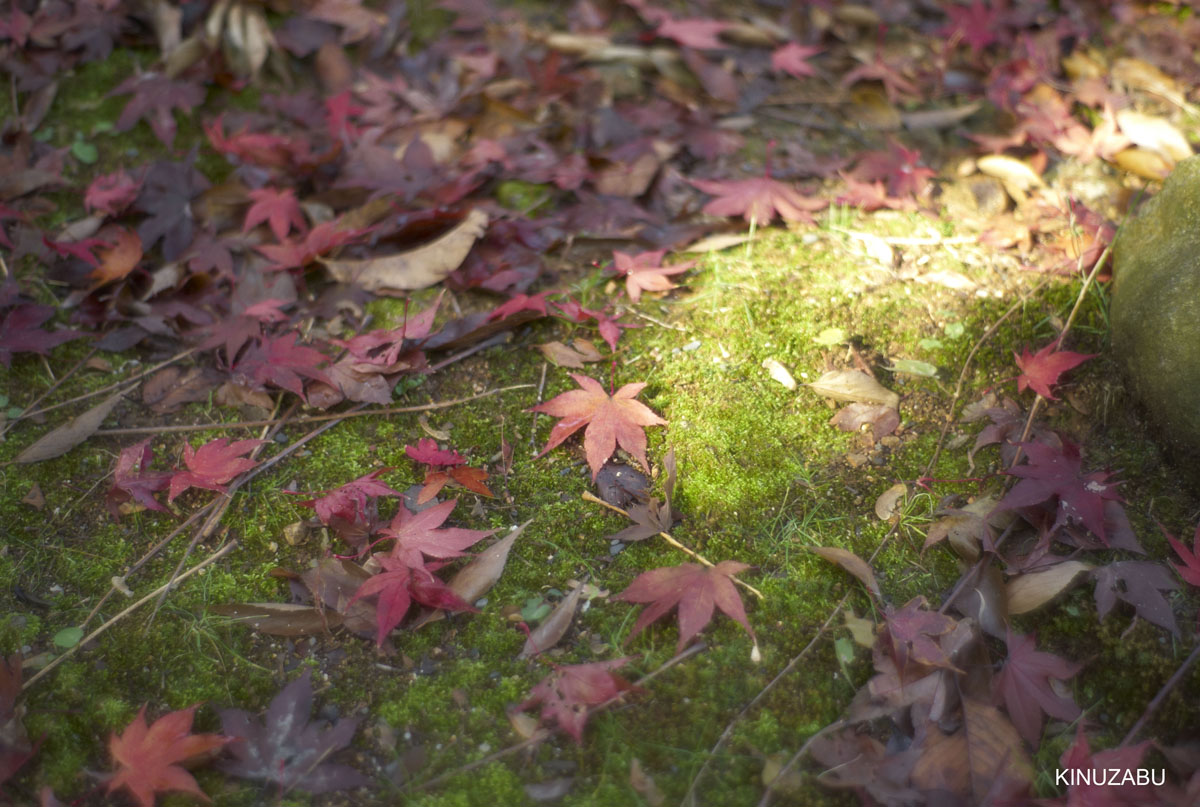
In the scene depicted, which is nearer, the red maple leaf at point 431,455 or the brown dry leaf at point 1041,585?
the brown dry leaf at point 1041,585

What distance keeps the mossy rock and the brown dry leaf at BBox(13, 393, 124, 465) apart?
8.02 feet

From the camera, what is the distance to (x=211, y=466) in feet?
6.05

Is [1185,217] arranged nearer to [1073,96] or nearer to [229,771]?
[1073,96]

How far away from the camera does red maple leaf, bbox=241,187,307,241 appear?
2359 mm

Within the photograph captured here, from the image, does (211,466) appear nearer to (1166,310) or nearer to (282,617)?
(282,617)

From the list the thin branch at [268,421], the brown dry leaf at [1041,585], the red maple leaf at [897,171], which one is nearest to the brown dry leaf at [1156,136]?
the red maple leaf at [897,171]

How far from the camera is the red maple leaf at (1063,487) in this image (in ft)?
5.53

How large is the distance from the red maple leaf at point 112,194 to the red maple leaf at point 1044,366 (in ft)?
8.00

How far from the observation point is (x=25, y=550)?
182cm

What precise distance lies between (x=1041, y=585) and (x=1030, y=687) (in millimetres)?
215

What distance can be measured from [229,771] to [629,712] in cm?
71

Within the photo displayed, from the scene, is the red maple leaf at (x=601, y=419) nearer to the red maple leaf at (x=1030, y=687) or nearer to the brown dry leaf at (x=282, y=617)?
the brown dry leaf at (x=282, y=617)

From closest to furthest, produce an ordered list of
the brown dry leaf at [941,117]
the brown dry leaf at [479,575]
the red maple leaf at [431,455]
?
1. the brown dry leaf at [479,575]
2. the red maple leaf at [431,455]
3. the brown dry leaf at [941,117]

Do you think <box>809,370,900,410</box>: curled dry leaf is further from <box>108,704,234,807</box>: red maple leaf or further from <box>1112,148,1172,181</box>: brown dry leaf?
<box>108,704,234,807</box>: red maple leaf
